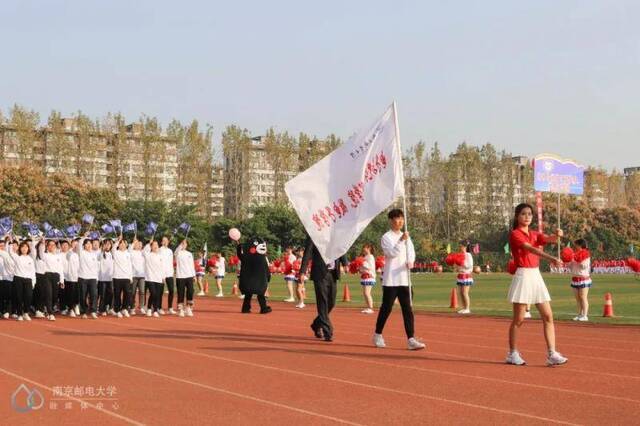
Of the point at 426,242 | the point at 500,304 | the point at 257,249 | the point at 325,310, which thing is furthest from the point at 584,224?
the point at 325,310

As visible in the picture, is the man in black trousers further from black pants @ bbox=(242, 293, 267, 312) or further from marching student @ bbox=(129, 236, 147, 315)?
marching student @ bbox=(129, 236, 147, 315)

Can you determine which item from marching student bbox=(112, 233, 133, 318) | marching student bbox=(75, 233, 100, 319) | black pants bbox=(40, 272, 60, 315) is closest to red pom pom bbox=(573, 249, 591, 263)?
marching student bbox=(112, 233, 133, 318)

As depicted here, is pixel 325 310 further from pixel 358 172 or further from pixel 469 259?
pixel 469 259

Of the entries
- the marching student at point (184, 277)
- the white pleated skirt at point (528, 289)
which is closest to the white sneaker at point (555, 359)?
the white pleated skirt at point (528, 289)

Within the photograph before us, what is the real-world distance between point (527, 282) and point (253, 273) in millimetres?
12628

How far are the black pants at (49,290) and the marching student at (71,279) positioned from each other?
549 millimetres

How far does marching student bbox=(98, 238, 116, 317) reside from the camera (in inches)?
858

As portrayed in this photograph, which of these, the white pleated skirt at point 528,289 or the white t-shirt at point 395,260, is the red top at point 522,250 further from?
the white t-shirt at point 395,260

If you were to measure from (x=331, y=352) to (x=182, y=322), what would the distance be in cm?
702

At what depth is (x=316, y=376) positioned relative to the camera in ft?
33.7

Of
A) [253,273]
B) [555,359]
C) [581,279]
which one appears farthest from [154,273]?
[555,359]

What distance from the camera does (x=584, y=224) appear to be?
90.4 m

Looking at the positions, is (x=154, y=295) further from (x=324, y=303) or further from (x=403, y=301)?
(x=403, y=301)

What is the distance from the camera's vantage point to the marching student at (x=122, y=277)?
841 inches
